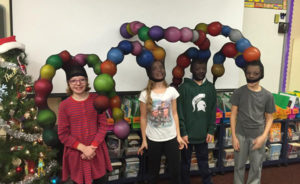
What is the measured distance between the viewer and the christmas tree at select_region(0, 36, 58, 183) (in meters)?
1.98

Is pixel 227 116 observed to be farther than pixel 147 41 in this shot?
Yes

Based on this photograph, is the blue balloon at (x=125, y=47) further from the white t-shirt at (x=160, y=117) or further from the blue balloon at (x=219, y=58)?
the blue balloon at (x=219, y=58)

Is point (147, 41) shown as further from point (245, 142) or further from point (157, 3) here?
point (245, 142)

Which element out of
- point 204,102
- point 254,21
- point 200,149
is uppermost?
point 254,21

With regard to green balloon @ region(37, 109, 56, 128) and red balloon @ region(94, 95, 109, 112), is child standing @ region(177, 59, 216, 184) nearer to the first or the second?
red balloon @ region(94, 95, 109, 112)

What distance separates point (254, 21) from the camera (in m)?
3.48

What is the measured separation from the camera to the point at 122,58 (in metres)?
2.15

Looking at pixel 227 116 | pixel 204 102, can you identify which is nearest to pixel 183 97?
pixel 204 102

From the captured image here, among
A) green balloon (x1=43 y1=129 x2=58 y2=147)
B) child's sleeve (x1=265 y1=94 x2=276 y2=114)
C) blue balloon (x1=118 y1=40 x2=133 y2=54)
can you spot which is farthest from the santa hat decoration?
child's sleeve (x1=265 y1=94 x2=276 y2=114)

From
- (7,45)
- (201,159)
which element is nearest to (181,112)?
(201,159)

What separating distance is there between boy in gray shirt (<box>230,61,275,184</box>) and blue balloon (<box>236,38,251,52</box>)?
22 centimetres

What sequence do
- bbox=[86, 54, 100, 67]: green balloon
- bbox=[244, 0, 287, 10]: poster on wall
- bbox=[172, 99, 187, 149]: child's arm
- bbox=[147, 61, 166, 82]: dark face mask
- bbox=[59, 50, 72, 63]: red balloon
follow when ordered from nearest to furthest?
bbox=[59, 50, 72, 63]: red balloon < bbox=[86, 54, 100, 67]: green balloon < bbox=[147, 61, 166, 82]: dark face mask < bbox=[172, 99, 187, 149]: child's arm < bbox=[244, 0, 287, 10]: poster on wall

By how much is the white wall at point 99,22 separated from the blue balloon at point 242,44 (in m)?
0.66

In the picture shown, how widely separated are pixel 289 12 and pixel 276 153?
6.42ft
